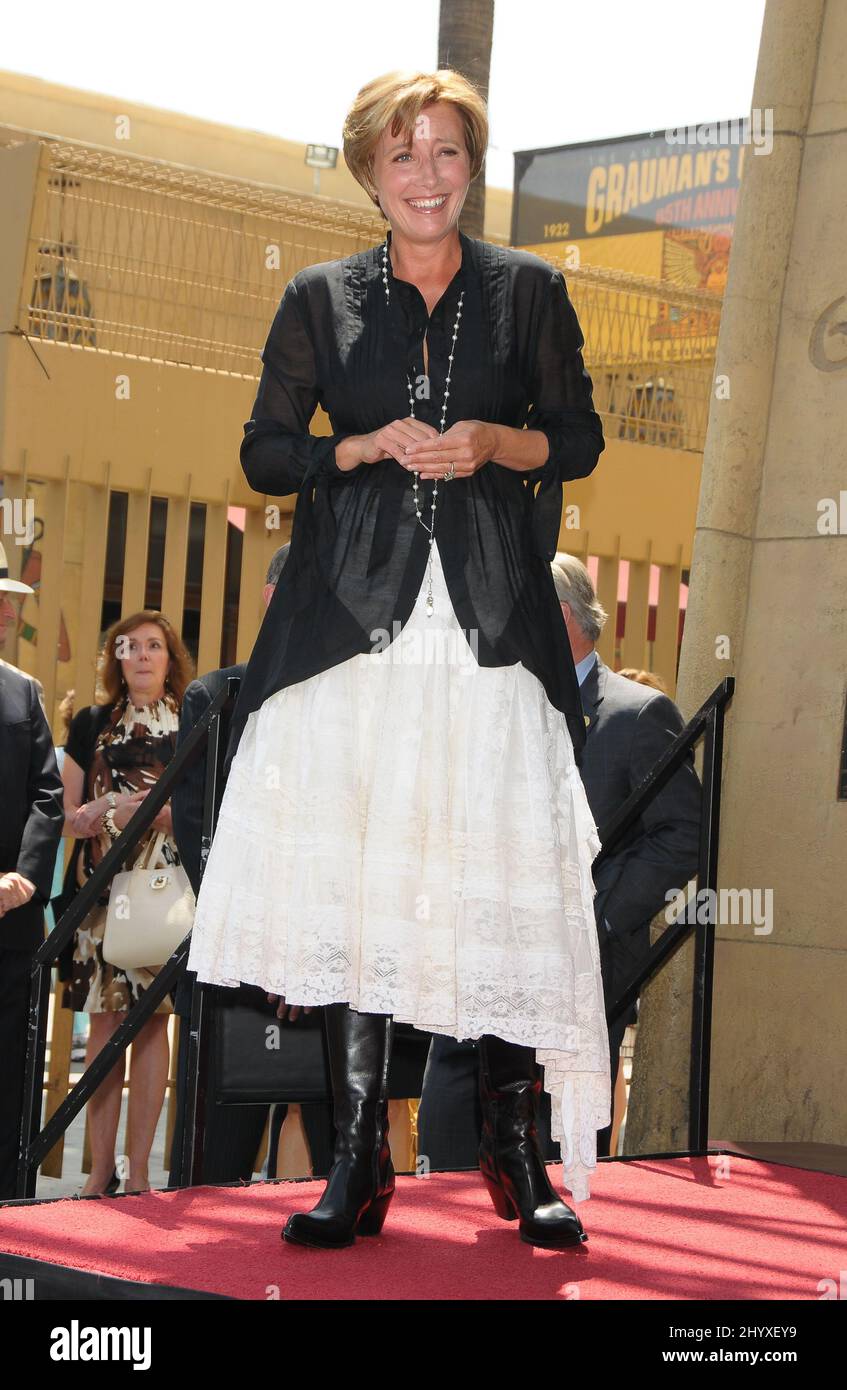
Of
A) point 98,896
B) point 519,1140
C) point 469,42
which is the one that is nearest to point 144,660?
point 98,896

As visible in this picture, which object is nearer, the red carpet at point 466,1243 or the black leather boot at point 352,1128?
the red carpet at point 466,1243

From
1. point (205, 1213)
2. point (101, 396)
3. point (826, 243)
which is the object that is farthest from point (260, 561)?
point (205, 1213)

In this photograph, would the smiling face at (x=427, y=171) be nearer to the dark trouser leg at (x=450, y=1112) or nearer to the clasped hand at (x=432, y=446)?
the clasped hand at (x=432, y=446)

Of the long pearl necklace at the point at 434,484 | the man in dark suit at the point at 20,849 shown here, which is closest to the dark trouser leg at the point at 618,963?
the man in dark suit at the point at 20,849

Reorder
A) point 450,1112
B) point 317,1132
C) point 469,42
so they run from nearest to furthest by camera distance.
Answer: point 450,1112 → point 317,1132 → point 469,42

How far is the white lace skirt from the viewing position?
3.07 meters

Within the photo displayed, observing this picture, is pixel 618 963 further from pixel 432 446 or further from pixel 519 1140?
pixel 432 446

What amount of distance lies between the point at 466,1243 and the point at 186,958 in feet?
3.60

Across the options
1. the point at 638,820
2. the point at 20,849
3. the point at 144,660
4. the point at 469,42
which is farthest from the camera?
the point at 469,42

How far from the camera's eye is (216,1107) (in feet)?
16.7

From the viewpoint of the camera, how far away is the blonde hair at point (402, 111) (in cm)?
318

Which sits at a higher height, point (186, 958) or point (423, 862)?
point (423, 862)

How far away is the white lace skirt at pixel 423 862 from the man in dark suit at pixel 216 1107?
1479mm

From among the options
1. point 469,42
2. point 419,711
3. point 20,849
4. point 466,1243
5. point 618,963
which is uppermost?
point 469,42
